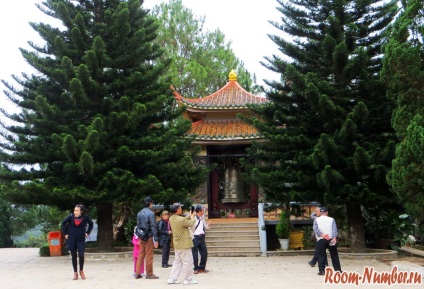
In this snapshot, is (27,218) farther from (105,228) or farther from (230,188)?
(105,228)

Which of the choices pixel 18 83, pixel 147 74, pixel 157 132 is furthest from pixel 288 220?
pixel 18 83

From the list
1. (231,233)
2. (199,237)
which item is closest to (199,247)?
(199,237)

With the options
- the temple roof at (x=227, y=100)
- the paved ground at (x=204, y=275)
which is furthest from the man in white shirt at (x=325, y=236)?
the temple roof at (x=227, y=100)

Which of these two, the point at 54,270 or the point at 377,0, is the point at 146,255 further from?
the point at 377,0

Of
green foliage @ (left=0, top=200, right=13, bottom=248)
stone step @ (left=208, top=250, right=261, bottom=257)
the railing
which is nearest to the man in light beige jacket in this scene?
stone step @ (left=208, top=250, right=261, bottom=257)

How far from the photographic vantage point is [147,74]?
1229 centimetres

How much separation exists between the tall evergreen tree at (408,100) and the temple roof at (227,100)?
276 inches

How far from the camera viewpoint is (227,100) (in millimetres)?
17312

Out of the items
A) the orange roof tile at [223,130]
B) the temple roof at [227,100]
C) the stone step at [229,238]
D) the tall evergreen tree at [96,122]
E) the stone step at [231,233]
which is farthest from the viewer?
the temple roof at [227,100]

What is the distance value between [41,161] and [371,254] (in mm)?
8186

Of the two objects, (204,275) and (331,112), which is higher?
(331,112)

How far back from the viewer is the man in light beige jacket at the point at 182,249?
7500mm

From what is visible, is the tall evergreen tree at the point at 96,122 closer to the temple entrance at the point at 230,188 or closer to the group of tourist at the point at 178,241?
the group of tourist at the point at 178,241

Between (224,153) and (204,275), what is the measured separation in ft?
28.3
